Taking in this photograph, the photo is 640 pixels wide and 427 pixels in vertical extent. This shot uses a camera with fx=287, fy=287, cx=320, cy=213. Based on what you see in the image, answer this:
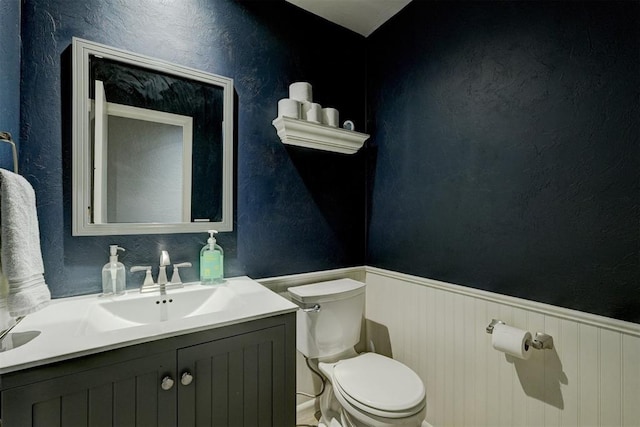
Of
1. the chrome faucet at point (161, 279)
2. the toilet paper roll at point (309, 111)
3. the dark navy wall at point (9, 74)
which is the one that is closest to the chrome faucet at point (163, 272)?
the chrome faucet at point (161, 279)

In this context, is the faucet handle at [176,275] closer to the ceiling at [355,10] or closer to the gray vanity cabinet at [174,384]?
the gray vanity cabinet at [174,384]

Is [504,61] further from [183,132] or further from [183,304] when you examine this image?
[183,304]

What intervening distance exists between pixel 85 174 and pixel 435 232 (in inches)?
62.6

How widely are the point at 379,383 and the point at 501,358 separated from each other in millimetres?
531

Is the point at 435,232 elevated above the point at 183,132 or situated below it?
below


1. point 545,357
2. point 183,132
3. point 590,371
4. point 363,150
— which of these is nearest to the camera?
point 590,371

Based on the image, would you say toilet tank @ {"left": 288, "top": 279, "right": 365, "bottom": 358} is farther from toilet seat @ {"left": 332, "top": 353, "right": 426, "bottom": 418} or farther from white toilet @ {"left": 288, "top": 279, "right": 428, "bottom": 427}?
toilet seat @ {"left": 332, "top": 353, "right": 426, "bottom": 418}

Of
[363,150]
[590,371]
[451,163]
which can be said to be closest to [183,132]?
[363,150]

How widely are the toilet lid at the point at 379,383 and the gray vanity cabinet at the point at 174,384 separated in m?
0.28

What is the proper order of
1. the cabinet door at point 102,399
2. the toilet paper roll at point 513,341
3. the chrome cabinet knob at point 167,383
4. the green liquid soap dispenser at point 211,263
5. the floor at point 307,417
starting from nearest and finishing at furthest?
the cabinet door at point 102,399 → the chrome cabinet knob at point 167,383 → the toilet paper roll at point 513,341 → the green liquid soap dispenser at point 211,263 → the floor at point 307,417

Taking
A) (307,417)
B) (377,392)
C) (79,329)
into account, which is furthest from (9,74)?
(307,417)

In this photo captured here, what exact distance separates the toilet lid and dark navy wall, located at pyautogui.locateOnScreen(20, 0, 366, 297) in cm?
57

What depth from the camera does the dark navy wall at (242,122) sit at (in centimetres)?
108

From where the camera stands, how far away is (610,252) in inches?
37.8
